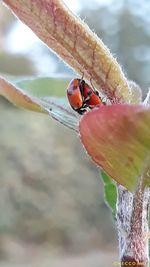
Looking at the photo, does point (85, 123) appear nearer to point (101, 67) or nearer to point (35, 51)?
point (101, 67)

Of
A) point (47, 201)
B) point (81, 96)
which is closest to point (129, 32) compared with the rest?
point (47, 201)

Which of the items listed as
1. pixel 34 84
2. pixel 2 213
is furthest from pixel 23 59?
pixel 34 84

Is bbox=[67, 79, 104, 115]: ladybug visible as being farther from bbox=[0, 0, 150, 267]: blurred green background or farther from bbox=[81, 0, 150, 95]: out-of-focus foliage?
bbox=[81, 0, 150, 95]: out-of-focus foliage

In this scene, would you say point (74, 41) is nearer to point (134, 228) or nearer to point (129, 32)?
point (134, 228)

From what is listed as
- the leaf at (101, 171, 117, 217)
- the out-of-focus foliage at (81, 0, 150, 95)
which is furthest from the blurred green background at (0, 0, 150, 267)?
the leaf at (101, 171, 117, 217)

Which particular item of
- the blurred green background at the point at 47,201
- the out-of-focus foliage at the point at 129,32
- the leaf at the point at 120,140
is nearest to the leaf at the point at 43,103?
the leaf at the point at 120,140

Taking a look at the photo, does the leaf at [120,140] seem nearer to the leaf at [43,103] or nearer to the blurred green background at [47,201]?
the leaf at [43,103]
